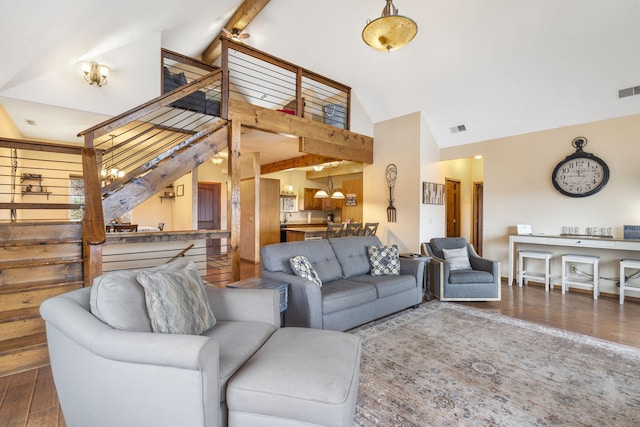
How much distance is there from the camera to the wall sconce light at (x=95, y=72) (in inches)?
150

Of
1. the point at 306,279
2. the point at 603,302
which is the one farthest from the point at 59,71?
the point at 603,302

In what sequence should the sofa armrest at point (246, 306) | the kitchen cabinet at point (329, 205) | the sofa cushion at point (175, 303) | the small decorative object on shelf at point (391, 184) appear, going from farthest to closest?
the kitchen cabinet at point (329, 205), the small decorative object on shelf at point (391, 184), the sofa armrest at point (246, 306), the sofa cushion at point (175, 303)

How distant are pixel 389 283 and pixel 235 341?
214 centimetres

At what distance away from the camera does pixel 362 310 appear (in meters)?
3.20

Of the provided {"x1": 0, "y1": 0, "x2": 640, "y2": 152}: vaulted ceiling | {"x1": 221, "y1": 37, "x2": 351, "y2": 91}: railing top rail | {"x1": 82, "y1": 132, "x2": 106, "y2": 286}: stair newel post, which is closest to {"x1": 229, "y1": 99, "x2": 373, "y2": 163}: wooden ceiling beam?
{"x1": 221, "y1": 37, "x2": 351, "y2": 91}: railing top rail

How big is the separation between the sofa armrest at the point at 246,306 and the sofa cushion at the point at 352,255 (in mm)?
1652

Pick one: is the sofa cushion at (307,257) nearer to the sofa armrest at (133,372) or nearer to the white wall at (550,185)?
the sofa armrest at (133,372)

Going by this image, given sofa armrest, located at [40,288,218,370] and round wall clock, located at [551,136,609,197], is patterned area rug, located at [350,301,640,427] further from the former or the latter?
round wall clock, located at [551,136,609,197]

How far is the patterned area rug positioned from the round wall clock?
2.82 metres

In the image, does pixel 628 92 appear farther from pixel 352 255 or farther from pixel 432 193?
pixel 352 255

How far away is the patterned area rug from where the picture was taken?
1.86m

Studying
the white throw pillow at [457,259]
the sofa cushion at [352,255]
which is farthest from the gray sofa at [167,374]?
the white throw pillow at [457,259]

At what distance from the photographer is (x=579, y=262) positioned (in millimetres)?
4742

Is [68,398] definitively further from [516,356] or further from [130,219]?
[130,219]
